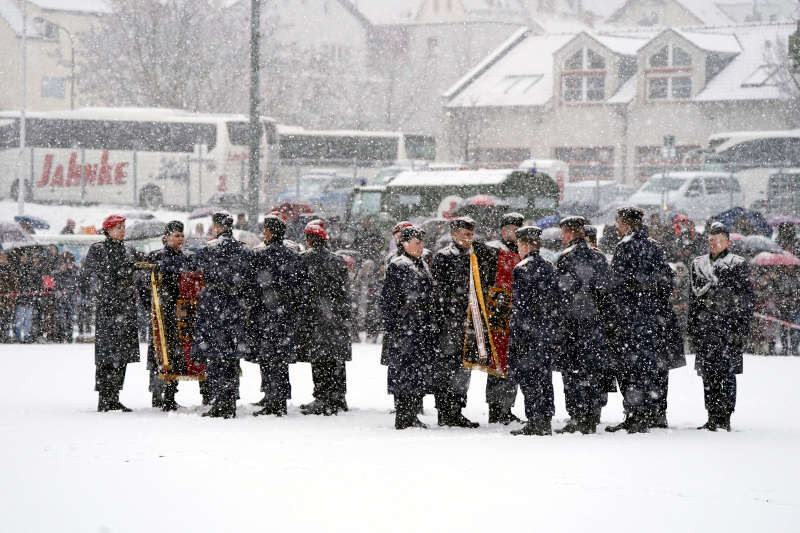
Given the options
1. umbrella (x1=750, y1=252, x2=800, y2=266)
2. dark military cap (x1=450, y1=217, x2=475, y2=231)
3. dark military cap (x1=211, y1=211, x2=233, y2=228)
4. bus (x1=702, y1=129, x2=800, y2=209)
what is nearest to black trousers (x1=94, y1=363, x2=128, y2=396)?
dark military cap (x1=211, y1=211, x2=233, y2=228)

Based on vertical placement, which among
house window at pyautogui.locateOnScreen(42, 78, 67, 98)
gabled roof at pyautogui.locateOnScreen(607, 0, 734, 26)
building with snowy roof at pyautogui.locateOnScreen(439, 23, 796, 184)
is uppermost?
gabled roof at pyautogui.locateOnScreen(607, 0, 734, 26)

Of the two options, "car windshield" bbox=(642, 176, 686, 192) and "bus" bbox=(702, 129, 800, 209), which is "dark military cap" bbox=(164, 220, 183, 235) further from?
"bus" bbox=(702, 129, 800, 209)

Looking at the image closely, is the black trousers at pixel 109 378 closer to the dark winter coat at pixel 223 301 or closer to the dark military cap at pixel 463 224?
the dark winter coat at pixel 223 301

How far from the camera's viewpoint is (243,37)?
63281 millimetres

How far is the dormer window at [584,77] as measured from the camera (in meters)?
58.4

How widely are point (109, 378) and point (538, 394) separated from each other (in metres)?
4.02

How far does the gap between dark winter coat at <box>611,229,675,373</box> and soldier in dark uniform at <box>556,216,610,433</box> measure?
20 centimetres

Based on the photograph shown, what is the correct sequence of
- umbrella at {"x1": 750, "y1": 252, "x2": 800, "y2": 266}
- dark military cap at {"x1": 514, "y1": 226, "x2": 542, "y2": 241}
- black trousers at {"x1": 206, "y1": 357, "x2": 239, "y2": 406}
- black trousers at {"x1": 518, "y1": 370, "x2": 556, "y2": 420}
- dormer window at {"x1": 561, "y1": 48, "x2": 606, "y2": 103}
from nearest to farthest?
black trousers at {"x1": 518, "y1": 370, "x2": 556, "y2": 420}
dark military cap at {"x1": 514, "y1": 226, "x2": 542, "y2": 241}
black trousers at {"x1": 206, "y1": 357, "x2": 239, "y2": 406}
umbrella at {"x1": 750, "y1": 252, "x2": 800, "y2": 266}
dormer window at {"x1": 561, "y1": 48, "x2": 606, "y2": 103}

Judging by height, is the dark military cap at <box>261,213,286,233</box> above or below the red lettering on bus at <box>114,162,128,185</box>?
below

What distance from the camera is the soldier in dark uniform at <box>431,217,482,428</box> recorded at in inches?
460

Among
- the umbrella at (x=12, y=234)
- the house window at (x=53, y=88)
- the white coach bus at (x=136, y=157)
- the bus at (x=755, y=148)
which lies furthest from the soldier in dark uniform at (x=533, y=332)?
the house window at (x=53, y=88)

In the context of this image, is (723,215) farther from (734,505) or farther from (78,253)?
(734,505)

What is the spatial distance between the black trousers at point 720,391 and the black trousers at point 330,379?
3172 millimetres

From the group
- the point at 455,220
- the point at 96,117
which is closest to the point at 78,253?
the point at 455,220
